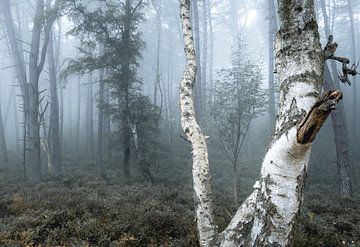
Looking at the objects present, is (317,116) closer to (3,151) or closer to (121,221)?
(121,221)

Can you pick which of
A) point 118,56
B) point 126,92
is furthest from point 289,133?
point 118,56

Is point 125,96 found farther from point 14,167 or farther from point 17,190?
point 14,167

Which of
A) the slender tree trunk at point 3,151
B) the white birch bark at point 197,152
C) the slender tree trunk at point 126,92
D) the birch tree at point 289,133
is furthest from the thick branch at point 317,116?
the slender tree trunk at point 3,151

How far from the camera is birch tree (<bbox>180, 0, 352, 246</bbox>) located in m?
2.82

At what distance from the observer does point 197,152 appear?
4.17 m

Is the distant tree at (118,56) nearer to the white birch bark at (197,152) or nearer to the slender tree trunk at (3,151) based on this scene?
the slender tree trunk at (3,151)

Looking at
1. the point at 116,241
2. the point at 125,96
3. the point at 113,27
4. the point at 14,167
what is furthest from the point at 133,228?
the point at 14,167

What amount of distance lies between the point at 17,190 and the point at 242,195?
8.24m

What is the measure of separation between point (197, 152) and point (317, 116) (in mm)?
1870

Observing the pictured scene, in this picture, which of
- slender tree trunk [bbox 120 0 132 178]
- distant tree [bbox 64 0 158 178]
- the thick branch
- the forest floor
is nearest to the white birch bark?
the thick branch

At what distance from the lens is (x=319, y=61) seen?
10.1ft

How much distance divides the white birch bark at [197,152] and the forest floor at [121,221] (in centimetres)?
219

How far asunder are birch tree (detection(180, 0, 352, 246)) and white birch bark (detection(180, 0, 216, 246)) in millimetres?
380

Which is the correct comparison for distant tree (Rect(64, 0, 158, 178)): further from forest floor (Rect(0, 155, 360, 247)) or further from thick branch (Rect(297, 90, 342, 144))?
thick branch (Rect(297, 90, 342, 144))
